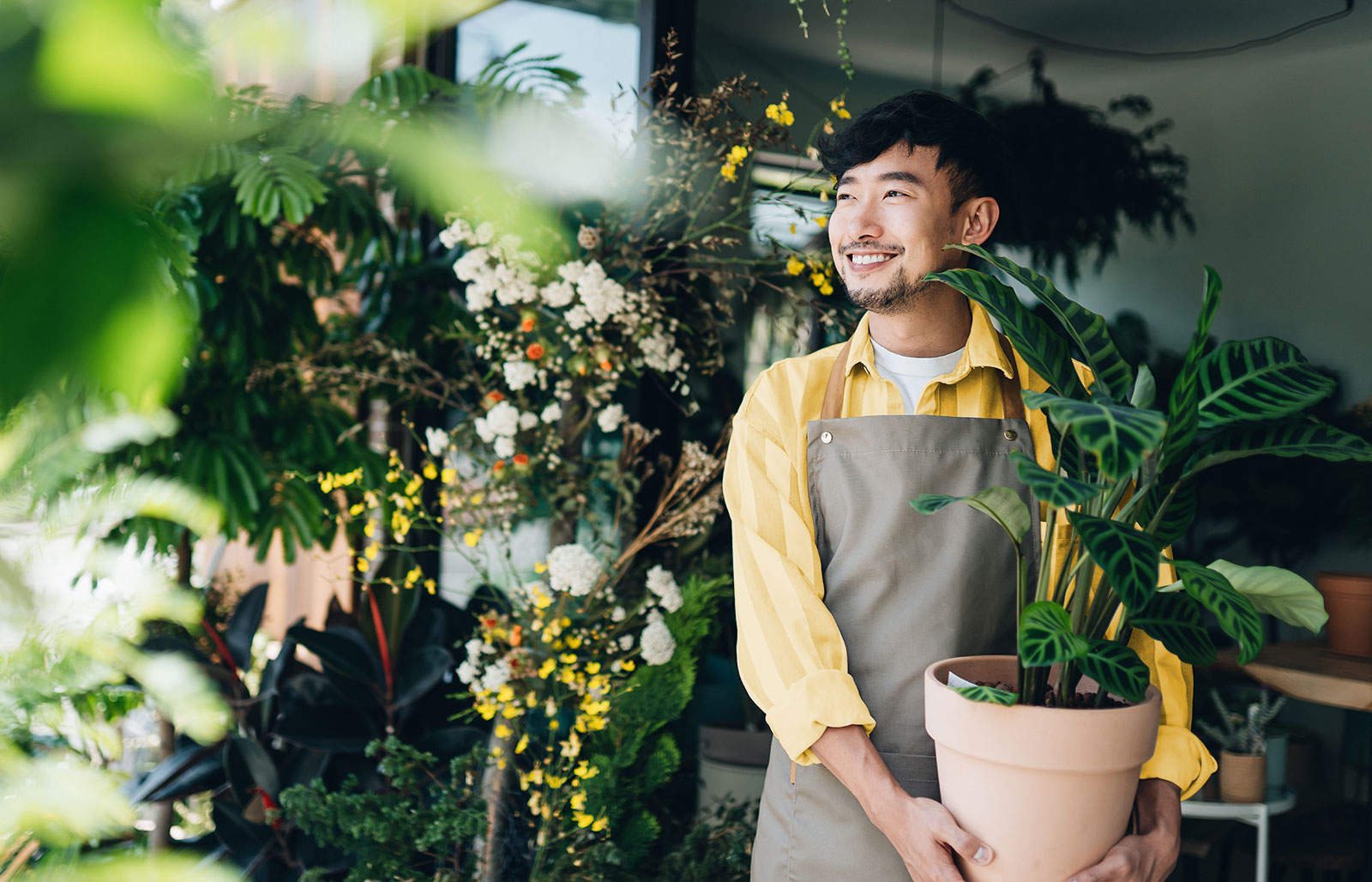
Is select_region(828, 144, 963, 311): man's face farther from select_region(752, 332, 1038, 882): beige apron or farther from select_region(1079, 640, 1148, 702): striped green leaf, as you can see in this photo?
select_region(1079, 640, 1148, 702): striped green leaf

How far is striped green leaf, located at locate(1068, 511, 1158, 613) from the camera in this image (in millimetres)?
934

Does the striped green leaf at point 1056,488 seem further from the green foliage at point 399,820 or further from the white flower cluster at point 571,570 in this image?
the green foliage at point 399,820

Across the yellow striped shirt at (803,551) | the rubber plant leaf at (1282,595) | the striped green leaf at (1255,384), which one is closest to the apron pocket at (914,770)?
the yellow striped shirt at (803,551)

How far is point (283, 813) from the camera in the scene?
2.55 m

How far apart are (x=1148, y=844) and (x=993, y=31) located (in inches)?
86.4

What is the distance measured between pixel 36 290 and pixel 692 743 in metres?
2.66

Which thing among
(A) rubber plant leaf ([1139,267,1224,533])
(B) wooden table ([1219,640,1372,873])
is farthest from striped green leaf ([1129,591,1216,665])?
(B) wooden table ([1219,640,1372,873])

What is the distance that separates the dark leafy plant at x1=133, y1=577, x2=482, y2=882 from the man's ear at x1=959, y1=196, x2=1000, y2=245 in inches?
71.2

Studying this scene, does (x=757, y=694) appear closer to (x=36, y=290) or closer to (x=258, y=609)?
(x=36, y=290)

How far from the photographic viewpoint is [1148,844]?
1.18 m

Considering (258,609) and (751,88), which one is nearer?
(751,88)

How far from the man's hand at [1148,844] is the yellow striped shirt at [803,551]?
0.03 m

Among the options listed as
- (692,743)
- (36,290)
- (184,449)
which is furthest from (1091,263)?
(36,290)

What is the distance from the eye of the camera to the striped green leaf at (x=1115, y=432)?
81 cm
